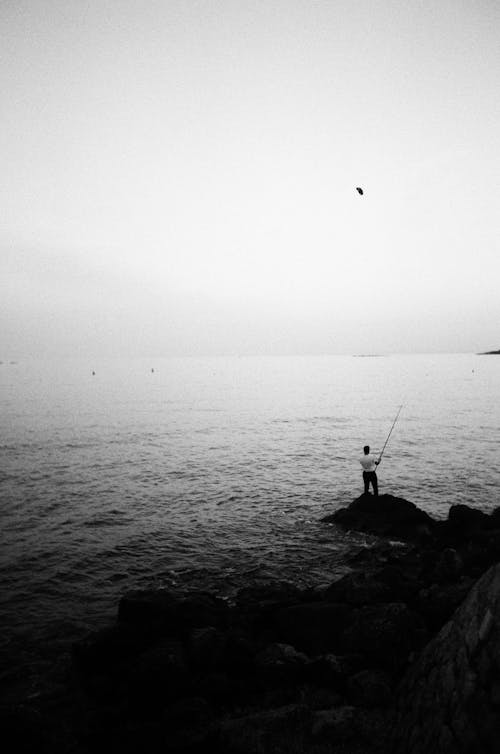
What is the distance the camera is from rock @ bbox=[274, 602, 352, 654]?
9380mm

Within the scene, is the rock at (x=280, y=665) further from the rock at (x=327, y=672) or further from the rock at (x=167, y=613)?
the rock at (x=167, y=613)

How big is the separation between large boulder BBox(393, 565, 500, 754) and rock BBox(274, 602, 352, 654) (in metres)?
5.08

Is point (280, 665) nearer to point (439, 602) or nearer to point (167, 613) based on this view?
point (167, 613)

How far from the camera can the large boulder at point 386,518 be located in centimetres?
1744

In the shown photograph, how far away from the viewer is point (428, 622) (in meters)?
9.59

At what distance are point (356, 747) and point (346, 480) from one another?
2128 cm

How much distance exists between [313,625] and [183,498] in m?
14.7

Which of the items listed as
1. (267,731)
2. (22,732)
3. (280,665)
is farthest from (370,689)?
(22,732)

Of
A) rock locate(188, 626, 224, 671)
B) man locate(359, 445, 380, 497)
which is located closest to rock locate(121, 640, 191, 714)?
rock locate(188, 626, 224, 671)

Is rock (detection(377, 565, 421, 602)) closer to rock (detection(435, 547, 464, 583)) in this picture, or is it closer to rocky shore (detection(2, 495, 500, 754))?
rocky shore (detection(2, 495, 500, 754))

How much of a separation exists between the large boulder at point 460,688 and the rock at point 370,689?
2.85m

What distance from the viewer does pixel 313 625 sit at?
9.71m

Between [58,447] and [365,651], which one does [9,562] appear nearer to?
[365,651]

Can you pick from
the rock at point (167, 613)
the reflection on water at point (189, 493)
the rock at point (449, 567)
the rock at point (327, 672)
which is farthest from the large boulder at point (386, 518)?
the rock at point (327, 672)
